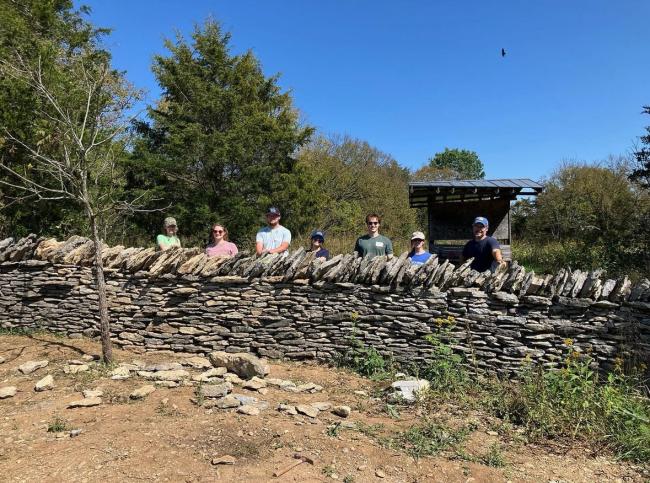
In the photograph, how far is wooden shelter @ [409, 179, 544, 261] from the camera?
9.00m

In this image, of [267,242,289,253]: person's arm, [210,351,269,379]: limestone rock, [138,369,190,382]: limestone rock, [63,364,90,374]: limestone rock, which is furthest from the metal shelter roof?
[63,364,90,374]: limestone rock

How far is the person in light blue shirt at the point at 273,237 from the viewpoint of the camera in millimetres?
6086

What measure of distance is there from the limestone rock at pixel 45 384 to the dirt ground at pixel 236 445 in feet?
0.21

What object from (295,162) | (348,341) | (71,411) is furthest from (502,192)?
(71,411)

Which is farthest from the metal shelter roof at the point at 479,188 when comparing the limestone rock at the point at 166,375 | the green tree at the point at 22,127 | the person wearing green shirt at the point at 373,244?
the green tree at the point at 22,127

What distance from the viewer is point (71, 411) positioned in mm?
3908

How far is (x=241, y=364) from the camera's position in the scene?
491 cm

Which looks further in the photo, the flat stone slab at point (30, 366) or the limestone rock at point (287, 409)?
the flat stone slab at point (30, 366)

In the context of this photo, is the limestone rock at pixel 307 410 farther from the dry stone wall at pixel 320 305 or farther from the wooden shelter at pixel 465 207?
the wooden shelter at pixel 465 207

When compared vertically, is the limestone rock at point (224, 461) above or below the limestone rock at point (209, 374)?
below

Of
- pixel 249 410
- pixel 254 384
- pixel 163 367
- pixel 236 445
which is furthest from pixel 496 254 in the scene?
pixel 163 367

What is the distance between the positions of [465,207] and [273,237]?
523 centimetres

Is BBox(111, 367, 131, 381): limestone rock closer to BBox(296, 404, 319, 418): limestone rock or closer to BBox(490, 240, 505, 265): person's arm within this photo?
BBox(296, 404, 319, 418): limestone rock

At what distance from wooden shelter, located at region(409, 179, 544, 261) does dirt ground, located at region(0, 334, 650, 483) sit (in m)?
5.66
